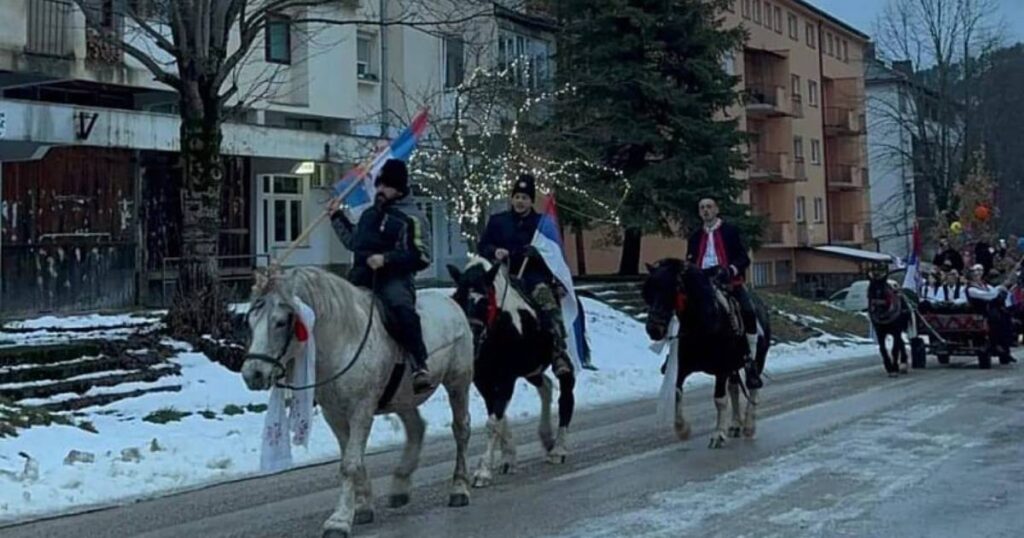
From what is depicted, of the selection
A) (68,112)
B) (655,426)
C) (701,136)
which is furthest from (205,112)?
(701,136)

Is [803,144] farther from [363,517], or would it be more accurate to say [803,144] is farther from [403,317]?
[363,517]

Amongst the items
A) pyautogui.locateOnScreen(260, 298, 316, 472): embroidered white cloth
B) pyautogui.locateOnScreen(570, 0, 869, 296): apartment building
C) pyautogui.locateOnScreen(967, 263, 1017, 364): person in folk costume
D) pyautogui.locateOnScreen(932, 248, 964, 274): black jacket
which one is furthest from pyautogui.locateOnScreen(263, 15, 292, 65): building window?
pyautogui.locateOnScreen(260, 298, 316, 472): embroidered white cloth

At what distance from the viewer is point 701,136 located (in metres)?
37.4

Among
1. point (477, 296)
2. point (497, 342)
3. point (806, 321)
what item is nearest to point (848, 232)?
point (806, 321)

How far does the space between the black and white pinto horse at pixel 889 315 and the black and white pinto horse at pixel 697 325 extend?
10.2 meters

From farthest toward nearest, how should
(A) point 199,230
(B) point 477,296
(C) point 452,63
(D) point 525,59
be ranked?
1. (C) point 452,63
2. (D) point 525,59
3. (A) point 199,230
4. (B) point 477,296

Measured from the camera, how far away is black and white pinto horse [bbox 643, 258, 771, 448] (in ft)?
39.1

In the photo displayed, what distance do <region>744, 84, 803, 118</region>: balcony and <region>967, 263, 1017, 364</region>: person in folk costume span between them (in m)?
40.8

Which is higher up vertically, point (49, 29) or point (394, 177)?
point (49, 29)

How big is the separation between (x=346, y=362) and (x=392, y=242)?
3.61ft

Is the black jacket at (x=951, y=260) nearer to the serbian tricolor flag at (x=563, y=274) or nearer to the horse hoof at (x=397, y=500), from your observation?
the serbian tricolor flag at (x=563, y=274)

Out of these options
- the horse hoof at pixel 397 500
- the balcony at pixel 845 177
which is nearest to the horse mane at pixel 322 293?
the horse hoof at pixel 397 500

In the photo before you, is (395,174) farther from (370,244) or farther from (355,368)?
(355,368)

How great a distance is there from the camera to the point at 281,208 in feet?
118
